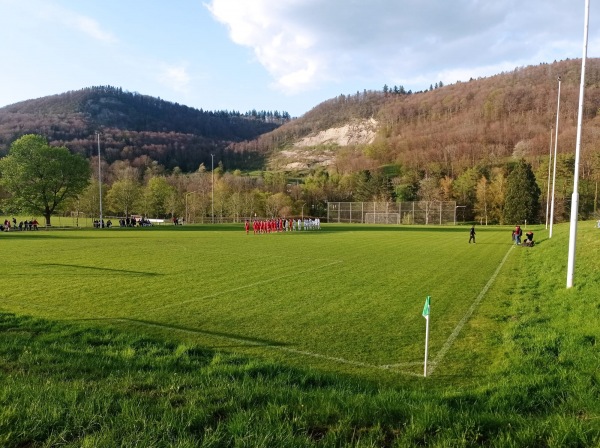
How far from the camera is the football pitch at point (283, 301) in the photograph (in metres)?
7.18

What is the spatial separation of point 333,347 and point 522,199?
7615 cm

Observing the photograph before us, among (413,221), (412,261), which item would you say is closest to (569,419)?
(412,261)

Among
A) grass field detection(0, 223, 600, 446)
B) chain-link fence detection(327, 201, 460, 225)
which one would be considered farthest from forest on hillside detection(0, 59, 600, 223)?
grass field detection(0, 223, 600, 446)

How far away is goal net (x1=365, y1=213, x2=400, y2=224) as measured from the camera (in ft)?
261

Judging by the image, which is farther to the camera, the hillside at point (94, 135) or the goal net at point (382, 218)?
the hillside at point (94, 135)

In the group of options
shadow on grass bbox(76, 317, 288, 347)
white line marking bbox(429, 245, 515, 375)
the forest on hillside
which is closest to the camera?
white line marking bbox(429, 245, 515, 375)

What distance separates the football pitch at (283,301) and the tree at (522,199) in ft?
198

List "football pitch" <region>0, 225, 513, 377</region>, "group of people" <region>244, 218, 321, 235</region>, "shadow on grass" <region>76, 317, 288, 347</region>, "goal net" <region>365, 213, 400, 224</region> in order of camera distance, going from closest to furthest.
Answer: "football pitch" <region>0, 225, 513, 377</region>
"shadow on grass" <region>76, 317, 288, 347</region>
"group of people" <region>244, 218, 321, 235</region>
"goal net" <region>365, 213, 400, 224</region>

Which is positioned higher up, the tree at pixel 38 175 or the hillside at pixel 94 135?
the hillside at pixel 94 135

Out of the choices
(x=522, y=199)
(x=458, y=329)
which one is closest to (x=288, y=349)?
(x=458, y=329)

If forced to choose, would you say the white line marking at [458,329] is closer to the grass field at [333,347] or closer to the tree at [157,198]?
the grass field at [333,347]

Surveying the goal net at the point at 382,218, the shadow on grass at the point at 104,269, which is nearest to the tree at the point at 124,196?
the goal net at the point at 382,218

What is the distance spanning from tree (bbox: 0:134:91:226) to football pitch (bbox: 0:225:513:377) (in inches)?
1728

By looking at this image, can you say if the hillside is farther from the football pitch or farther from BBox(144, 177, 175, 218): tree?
the football pitch
